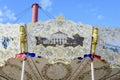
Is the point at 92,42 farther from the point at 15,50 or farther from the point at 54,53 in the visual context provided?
the point at 15,50

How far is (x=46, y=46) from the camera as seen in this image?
44.2 ft

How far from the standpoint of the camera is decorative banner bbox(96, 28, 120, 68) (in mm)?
13539

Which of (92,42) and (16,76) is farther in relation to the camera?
(16,76)

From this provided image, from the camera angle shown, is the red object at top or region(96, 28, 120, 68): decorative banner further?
the red object at top

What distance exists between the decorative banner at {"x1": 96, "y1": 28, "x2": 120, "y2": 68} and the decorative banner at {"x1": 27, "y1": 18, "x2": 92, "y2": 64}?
0.48 m

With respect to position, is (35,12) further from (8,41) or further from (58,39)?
(58,39)

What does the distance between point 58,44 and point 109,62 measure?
7.19ft

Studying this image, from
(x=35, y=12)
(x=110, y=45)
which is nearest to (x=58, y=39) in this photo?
(x=110, y=45)

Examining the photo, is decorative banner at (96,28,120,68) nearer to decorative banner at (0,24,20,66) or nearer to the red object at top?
decorative banner at (0,24,20,66)

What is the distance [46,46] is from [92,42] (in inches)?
71.3

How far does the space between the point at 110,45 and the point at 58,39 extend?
7.00 feet

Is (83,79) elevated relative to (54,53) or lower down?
lower down

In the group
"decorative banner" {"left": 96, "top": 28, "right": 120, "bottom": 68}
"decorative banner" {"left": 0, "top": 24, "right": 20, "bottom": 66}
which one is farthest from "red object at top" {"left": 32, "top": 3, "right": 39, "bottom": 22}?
"decorative banner" {"left": 96, "top": 28, "right": 120, "bottom": 68}

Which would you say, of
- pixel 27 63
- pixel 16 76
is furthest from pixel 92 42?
pixel 16 76
